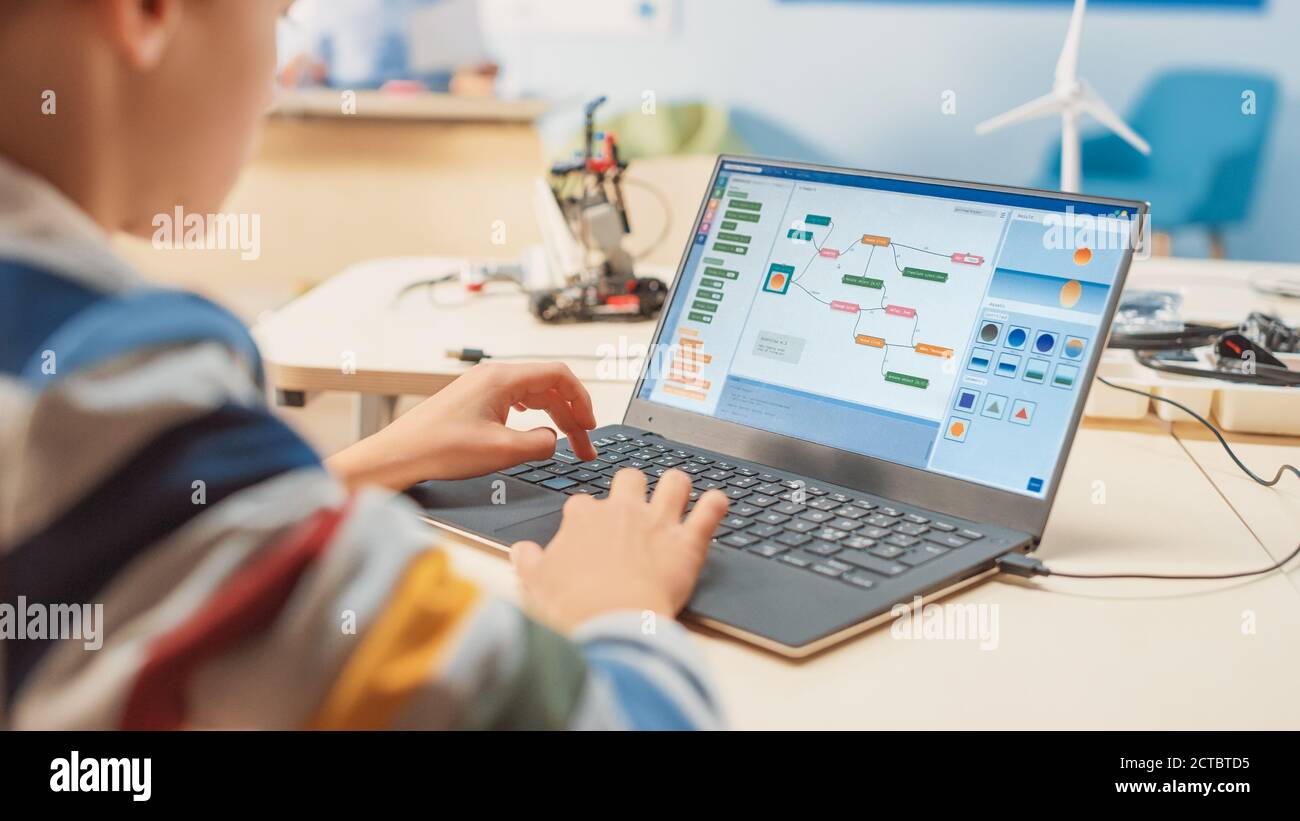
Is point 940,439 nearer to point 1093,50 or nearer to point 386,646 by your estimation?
point 386,646

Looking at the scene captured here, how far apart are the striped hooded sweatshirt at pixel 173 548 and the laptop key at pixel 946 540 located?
417 mm

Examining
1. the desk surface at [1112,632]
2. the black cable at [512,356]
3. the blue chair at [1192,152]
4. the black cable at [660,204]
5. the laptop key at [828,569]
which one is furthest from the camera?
the blue chair at [1192,152]

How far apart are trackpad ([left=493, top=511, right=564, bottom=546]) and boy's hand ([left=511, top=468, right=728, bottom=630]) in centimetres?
5

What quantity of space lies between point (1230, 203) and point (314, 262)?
8.85 feet

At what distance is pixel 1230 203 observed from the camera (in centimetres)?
342

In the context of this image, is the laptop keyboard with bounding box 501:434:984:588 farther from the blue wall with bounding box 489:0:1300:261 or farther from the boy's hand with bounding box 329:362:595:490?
the blue wall with bounding box 489:0:1300:261

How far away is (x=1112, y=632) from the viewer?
0.71 m

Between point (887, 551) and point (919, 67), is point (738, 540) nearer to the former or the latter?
point (887, 551)

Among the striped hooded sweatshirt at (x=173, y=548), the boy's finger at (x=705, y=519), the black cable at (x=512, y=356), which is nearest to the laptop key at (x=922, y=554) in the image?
the boy's finger at (x=705, y=519)

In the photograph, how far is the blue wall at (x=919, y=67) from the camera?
3689 millimetres

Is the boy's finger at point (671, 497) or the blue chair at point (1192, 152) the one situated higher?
the blue chair at point (1192, 152)

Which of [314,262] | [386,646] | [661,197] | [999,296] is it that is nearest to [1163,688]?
[999,296]

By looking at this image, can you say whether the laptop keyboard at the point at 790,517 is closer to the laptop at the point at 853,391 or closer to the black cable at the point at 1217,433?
the laptop at the point at 853,391

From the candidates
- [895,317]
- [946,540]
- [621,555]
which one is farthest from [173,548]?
[895,317]
